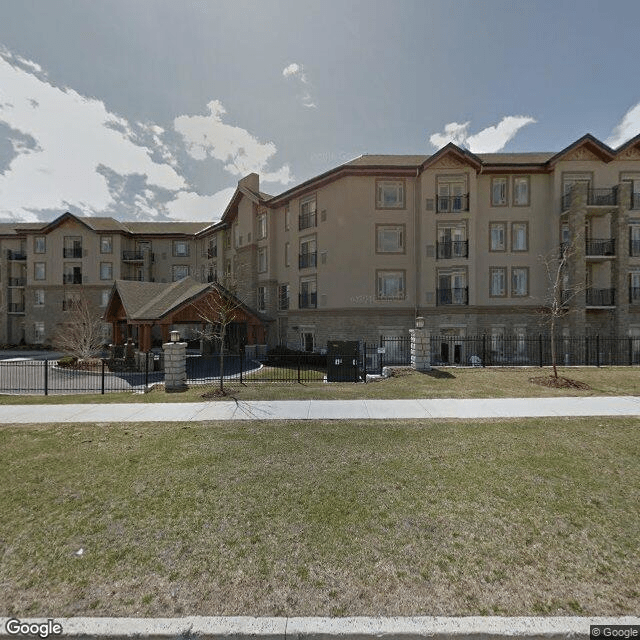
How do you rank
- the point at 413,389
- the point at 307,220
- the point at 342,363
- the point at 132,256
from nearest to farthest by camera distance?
the point at 413,389
the point at 342,363
the point at 307,220
the point at 132,256

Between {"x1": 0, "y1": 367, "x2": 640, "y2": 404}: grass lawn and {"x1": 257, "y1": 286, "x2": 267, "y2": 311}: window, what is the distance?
1470 centimetres

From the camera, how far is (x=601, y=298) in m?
22.9

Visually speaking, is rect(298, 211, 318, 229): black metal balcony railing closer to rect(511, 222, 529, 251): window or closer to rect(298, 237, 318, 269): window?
rect(298, 237, 318, 269): window

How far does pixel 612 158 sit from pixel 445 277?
46.8ft

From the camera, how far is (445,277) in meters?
23.2

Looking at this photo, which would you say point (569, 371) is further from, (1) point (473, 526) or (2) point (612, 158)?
(2) point (612, 158)

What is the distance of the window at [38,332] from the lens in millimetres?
35844

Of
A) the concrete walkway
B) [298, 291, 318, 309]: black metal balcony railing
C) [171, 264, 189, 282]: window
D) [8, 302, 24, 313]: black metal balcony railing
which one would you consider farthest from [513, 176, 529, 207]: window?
[8, 302, 24, 313]: black metal balcony railing

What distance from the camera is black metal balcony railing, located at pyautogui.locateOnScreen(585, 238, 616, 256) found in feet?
75.3

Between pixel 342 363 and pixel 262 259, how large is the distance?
680 inches

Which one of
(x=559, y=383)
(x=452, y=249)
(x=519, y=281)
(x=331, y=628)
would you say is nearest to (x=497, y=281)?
(x=519, y=281)

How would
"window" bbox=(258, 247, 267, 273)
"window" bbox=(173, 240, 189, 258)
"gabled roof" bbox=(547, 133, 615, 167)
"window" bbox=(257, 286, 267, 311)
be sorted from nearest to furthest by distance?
"gabled roof" bbox=(547, 133, 615, 167) → "window" bbox=(257, 286, 267, 311) → "window" bbox=(258, 247, 267, 273) → "window" bbox=(173, 240, 189, 258)

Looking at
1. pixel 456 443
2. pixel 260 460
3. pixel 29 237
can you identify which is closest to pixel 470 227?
pixel 456 443

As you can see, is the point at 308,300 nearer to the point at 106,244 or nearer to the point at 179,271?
the point at 179,271
